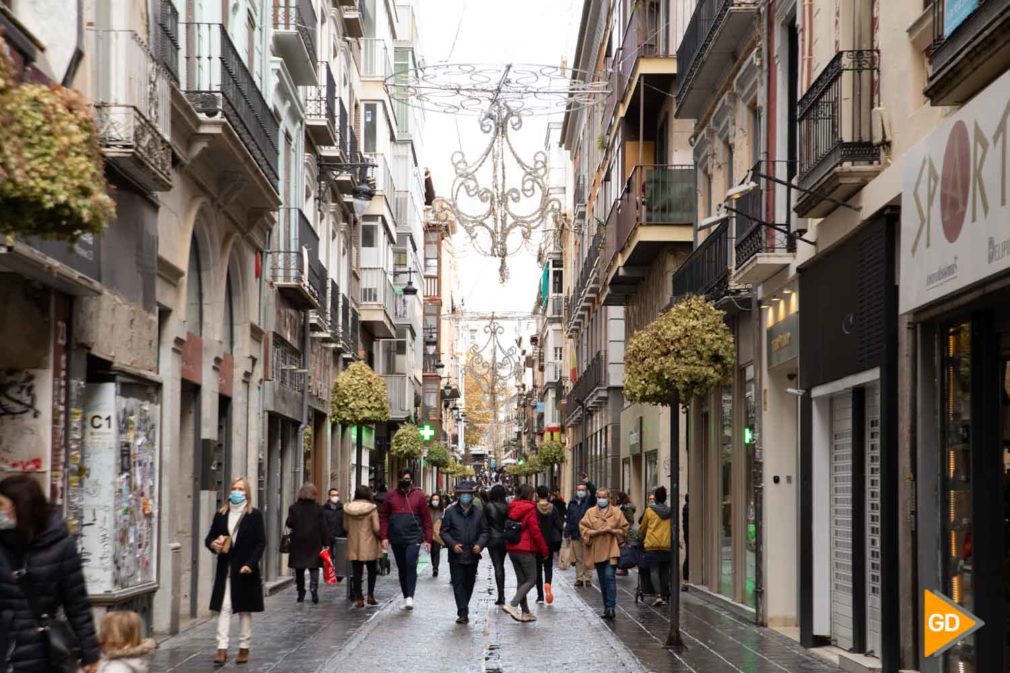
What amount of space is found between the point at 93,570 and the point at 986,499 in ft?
28.1

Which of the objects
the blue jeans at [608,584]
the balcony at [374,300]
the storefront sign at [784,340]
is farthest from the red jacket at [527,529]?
the balcony at [374,300]

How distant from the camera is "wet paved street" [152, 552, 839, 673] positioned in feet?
51.2

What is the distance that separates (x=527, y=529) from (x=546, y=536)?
4750 millimetres

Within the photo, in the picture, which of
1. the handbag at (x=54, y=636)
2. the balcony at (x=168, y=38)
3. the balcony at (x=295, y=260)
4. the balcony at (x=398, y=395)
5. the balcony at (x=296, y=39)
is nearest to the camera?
the handbag at (x=54, y=636)

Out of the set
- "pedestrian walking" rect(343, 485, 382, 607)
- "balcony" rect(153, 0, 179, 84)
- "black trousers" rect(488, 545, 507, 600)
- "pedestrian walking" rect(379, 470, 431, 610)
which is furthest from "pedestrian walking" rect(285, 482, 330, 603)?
"balcony" rect(153, 0, 179, 84)

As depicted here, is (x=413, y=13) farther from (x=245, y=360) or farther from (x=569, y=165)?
(x=245, y=360)

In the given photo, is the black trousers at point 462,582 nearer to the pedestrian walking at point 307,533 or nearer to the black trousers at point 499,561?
the black trousers at point 499,561

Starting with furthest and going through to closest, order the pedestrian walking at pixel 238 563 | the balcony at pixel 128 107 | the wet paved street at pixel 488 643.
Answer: the pedestrian walking at pixel 238 563, the wet paved street at pixel 488 643, the balcony at pixel 128 107

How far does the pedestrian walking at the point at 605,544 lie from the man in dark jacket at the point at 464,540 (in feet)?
4.55

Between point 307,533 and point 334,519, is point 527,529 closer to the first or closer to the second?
point 307,533

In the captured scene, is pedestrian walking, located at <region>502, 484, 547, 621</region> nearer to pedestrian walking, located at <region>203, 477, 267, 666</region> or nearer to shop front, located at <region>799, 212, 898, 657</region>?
shop front, located at <region>799, 212, 898, 657</region>

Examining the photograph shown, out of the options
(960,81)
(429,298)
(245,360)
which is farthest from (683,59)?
(429,298)

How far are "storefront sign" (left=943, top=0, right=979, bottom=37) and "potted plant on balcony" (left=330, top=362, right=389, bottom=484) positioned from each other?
909 inches

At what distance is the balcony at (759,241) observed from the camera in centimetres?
1859
